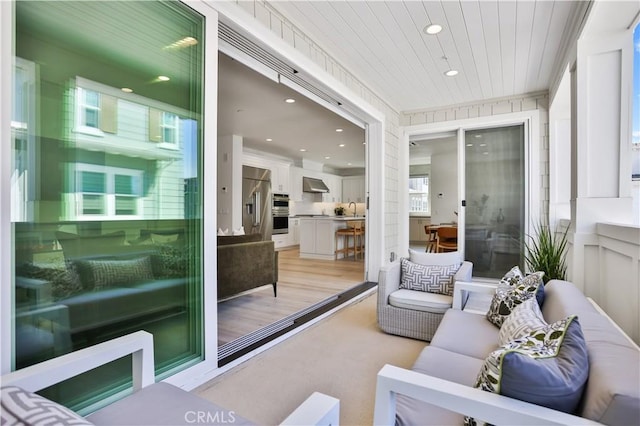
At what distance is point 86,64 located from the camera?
1.56 metres

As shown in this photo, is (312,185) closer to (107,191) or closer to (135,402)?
(107,191)

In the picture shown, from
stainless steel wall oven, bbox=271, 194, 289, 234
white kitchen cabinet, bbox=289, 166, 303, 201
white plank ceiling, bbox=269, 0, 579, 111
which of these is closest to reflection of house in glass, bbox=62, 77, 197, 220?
white plank ceiling, bbox=269, 0, 579, 111

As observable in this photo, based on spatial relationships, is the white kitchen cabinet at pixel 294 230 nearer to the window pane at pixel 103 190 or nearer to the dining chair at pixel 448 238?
the dining chair at pixel 448 238

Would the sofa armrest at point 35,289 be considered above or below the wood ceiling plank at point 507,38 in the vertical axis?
below

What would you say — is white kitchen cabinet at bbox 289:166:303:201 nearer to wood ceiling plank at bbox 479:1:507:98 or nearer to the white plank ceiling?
the white plank ceiling

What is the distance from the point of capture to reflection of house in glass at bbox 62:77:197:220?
1528 millimetres

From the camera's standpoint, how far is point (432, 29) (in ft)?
9.77

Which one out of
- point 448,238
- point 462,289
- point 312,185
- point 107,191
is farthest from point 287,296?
point 312,185

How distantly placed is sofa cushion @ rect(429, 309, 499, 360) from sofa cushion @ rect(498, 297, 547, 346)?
0.60 feet

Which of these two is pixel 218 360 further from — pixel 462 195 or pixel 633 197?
pixel 462 195

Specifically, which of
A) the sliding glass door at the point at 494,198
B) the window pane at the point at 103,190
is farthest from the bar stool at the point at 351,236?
the window pane at the point at 103,190

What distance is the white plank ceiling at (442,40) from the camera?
8.76ft

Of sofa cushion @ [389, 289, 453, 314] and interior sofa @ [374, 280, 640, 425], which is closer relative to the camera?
interior sofa @ [374, 280, 640, 425]

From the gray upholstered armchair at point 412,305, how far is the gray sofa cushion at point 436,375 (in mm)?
988
